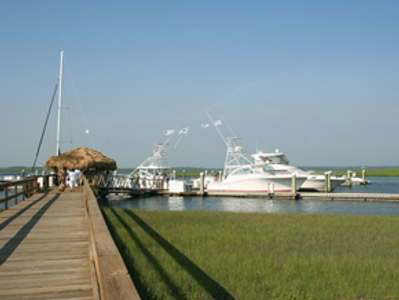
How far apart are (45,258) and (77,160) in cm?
2361

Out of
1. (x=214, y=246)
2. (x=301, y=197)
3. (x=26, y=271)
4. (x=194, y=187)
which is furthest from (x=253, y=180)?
(x=26, y=271)

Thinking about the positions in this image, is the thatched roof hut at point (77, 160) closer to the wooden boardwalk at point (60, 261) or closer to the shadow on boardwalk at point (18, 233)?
the shadow on boardwalk at point (18, 233)

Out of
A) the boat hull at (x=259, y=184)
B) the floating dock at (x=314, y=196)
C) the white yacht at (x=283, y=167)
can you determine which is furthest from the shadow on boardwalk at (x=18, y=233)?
the white yacht at (x=283, y=167)

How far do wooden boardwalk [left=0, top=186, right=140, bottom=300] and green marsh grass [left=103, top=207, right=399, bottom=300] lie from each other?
43.6 inches

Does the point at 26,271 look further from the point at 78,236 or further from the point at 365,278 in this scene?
the point at 365,278

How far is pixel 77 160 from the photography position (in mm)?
29281

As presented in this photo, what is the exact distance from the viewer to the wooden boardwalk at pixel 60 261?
3.38 meters

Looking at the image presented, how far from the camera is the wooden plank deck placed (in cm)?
504

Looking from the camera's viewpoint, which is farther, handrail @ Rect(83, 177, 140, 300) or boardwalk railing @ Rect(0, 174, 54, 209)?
boardwalk railing @ Rect(0, 174, 54, 209)

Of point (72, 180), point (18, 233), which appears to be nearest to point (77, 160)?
point (72, 180)

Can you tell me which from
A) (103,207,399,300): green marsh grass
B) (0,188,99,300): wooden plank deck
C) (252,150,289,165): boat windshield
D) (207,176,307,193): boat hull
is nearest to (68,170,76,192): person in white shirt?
(103,207,399,300): green marsh grass

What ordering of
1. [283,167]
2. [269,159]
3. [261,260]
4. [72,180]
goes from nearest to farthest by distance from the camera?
[261,260] → [72,180] → [283,167] → [269,159]

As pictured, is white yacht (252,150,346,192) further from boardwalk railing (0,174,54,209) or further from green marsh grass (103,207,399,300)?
green marsh grass (103,207,399,300)

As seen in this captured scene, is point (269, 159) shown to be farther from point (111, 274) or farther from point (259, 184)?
point (111, 274)
